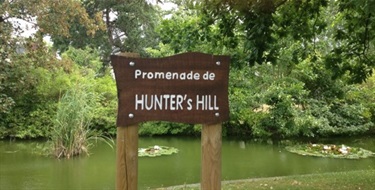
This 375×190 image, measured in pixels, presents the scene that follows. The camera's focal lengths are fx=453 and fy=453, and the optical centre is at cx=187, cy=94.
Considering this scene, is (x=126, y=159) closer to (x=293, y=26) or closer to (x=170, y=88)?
(x=170, y=88)

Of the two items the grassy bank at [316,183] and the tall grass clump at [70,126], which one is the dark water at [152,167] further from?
the grassy bank at [316,183]

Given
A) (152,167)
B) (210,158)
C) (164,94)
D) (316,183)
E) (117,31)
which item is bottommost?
(152,167)

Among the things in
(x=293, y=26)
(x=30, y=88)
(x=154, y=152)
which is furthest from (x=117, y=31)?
(x=293, y=26)

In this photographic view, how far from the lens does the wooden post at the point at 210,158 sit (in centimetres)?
267

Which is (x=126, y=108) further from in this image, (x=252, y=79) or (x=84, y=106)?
(x=252, y=79)

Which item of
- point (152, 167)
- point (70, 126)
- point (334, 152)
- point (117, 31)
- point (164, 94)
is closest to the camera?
point (164, 94)

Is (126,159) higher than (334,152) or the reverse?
higher

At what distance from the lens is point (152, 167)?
8352 mm

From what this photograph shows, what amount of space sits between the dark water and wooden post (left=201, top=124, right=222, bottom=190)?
403 cm

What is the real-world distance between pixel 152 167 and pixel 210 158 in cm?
581

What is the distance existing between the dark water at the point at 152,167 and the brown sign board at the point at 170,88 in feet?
13.8

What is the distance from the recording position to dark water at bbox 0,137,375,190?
7.12 m

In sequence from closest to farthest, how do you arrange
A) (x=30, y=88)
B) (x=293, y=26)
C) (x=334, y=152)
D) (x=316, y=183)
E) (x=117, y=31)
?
(x=293, y=26)
(x=316, y=183)
(x=334, y=152)
(x=30, y=88)
(x=117, y=31)

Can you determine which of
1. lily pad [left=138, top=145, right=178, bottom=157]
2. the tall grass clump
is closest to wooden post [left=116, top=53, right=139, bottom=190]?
the tall grass clump
